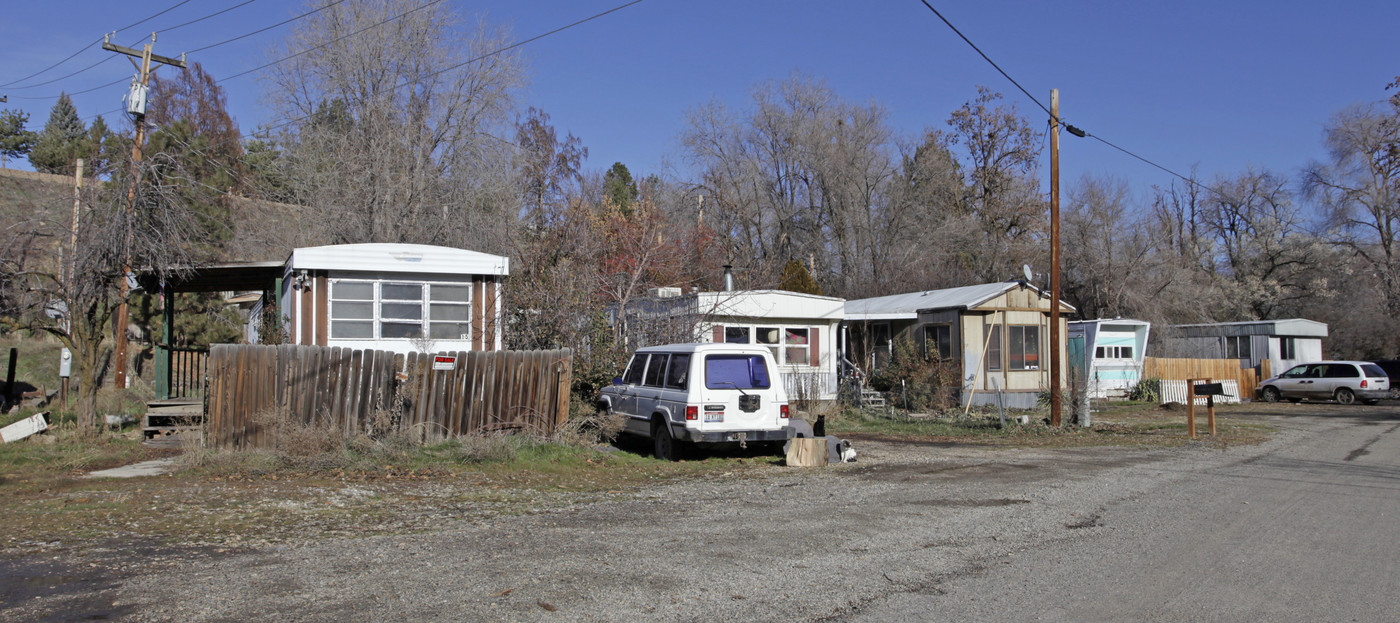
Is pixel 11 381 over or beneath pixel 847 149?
beneath

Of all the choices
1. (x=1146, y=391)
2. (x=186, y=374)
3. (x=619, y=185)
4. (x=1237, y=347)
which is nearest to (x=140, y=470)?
(x=186, y=374)

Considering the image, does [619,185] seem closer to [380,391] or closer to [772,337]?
[772,337]

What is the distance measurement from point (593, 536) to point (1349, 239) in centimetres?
5134

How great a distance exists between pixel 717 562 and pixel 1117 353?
2641 centimetres

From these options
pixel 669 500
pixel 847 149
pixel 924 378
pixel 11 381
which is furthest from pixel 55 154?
pixel 669 500

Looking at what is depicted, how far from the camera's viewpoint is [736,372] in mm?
13359

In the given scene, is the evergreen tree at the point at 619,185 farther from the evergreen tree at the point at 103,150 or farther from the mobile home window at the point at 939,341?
the mobile home window at the point at 939,341

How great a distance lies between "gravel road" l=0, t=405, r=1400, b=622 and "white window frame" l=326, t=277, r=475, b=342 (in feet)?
21.2

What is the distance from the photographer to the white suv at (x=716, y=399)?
13062mm

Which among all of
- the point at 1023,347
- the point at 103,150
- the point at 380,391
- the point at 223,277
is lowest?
the point at 380,391

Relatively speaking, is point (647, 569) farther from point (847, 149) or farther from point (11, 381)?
point (847, 149)

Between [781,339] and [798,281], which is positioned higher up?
[798,281]

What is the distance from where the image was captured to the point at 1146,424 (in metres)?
21.5

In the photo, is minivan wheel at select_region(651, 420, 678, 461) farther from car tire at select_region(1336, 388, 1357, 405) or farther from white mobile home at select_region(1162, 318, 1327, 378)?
white mobile home at select_region(1162, 318, 1327, 378)
